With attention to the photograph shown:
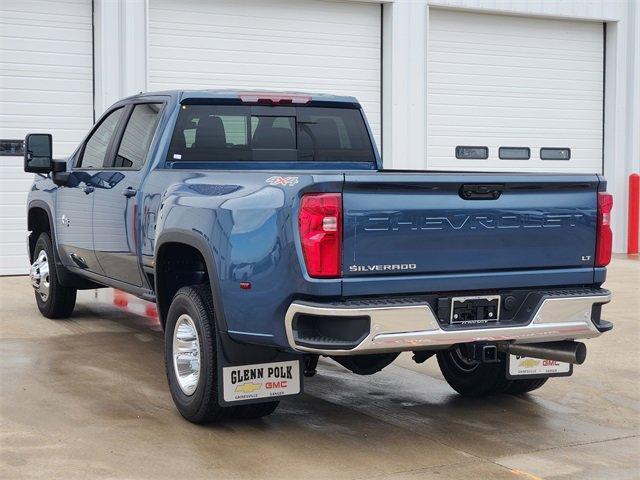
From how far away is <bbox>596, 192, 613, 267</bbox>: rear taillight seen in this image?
5641 millimetres

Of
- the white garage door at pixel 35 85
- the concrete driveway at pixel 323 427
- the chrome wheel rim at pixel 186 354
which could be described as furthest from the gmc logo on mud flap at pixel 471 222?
the white garage door at pixel 35 85

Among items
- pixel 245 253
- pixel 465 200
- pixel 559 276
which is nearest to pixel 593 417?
pixel 559 276

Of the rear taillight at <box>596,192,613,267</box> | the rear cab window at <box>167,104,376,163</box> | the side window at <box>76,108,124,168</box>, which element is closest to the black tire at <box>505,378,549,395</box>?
the rear taillight at <box>596,192,613,267</box>

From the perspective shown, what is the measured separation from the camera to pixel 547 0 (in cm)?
1625

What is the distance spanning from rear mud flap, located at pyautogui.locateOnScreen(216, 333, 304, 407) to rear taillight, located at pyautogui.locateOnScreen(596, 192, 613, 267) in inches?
66.9

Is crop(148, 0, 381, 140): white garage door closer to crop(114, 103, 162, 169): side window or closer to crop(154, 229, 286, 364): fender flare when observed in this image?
crop(114, 103, 162, 169): side window

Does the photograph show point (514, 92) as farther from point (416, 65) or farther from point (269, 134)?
point (269, 134)

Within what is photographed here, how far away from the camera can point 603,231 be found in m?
5.65

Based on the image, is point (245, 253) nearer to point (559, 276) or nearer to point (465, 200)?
point (465, 200)

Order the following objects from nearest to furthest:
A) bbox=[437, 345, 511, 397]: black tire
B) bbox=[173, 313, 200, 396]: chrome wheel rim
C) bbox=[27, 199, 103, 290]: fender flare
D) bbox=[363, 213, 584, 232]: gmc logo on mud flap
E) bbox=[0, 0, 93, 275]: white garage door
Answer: bbox=[363, 213, 584, 232]: gmc logo on mud flap, bbox=[173, 313, 200, 396]: chrome wheel rim, bbox=[437, 345, 511, 397]: black tire, bbox=[27, 199, 103, 290]: fender flare, bbox=[0, 0, 93, 275]: white garage door

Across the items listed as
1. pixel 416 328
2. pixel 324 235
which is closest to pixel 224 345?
pixel 324 235

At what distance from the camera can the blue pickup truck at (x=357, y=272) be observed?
16.3 ft

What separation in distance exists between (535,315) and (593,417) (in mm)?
1221

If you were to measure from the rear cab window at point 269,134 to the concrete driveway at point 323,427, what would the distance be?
1.52 m
